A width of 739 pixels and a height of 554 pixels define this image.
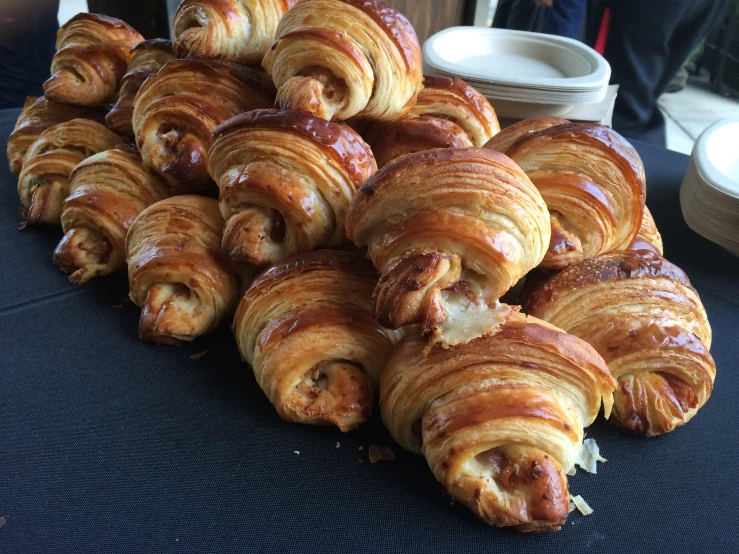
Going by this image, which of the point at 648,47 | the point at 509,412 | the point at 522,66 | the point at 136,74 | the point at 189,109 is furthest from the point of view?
the point at 648,47

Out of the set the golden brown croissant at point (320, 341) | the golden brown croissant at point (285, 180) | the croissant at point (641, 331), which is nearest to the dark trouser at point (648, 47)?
the croissant at point (641, 331)

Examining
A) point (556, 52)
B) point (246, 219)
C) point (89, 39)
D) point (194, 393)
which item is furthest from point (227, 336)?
point (556, 52)

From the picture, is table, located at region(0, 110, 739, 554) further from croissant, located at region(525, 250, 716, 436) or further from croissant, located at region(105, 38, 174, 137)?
croissant, located at region(105, 38, 174, 137)

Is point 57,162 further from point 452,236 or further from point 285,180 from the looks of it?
point 452,236

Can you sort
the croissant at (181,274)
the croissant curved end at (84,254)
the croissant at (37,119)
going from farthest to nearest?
1. the croissant at (37,119)
2. the croissant curved end at (84,254)
3. the croissant at (181,274)

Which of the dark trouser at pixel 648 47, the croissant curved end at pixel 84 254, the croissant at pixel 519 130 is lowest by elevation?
the dark trouser at pixel 648 47

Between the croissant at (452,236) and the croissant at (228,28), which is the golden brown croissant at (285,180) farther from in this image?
the croissant at (228,28)

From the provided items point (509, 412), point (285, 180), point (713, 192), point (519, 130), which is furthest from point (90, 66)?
point (713, 192)
